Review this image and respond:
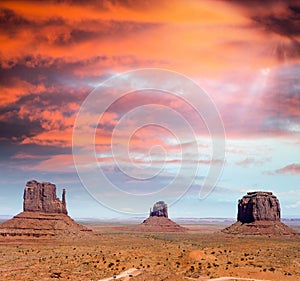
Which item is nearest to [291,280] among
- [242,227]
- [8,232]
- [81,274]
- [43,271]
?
[81,274]

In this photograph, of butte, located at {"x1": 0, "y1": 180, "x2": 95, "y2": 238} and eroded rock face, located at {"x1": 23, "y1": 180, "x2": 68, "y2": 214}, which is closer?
butte, located at {"x1": 0, "y1": 180, "x2": 95, "y2": 238}

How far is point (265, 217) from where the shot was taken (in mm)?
179375

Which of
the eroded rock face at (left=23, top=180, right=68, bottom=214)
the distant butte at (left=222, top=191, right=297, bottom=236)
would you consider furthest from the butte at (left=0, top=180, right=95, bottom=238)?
the distant butte at (left=222, top=191, right=297, bottom=236)

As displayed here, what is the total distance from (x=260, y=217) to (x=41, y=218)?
97.9 metres

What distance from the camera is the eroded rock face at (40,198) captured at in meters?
148

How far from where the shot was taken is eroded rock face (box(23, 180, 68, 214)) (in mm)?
148500

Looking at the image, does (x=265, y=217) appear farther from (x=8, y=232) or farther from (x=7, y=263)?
(x=7, y=263)

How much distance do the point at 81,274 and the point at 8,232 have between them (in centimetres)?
7613

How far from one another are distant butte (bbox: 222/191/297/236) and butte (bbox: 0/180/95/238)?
72.3 meters

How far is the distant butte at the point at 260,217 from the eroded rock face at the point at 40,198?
81169 millimetres

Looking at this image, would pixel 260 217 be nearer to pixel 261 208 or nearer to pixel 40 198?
pixel 261 208

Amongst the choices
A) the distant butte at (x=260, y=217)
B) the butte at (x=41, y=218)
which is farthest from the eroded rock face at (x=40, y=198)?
the distant butte at (x=260, y=217)

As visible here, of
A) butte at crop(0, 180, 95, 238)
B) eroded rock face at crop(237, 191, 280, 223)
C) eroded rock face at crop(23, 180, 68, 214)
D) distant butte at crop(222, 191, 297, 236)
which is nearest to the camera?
butte at crop(0, 180, 95, 238)

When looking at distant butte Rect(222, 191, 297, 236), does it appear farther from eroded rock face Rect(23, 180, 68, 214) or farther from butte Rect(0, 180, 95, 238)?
eroded rock face Rect(23, 180, 68, 214)
